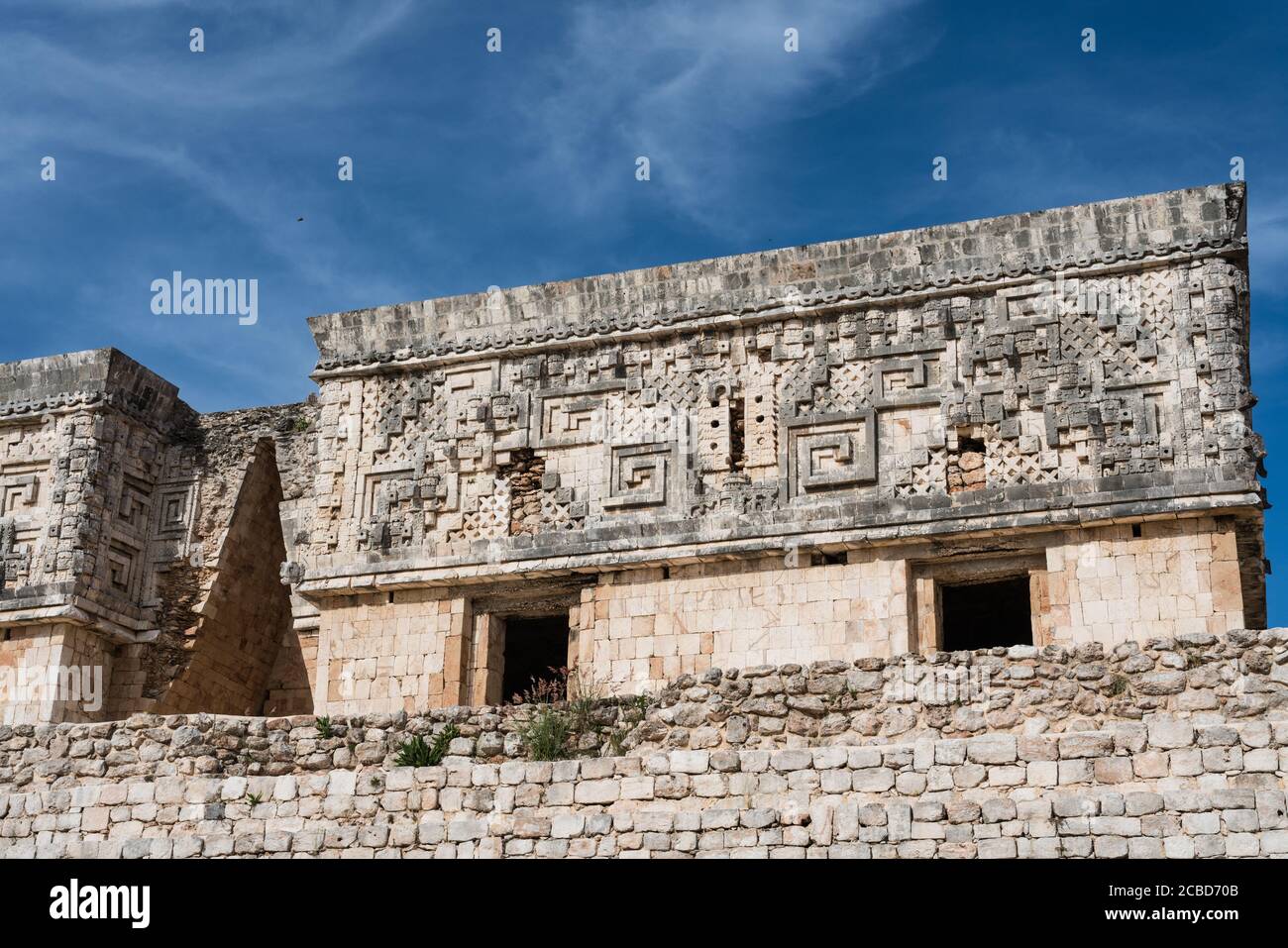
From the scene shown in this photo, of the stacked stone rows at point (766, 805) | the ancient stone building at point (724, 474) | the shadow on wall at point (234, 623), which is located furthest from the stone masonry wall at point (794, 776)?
the shadow on wall at point (234, 623)

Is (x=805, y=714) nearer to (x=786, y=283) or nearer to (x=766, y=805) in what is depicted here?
(x=766, y=805)

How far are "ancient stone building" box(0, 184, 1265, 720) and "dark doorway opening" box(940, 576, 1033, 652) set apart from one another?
0.03 metres

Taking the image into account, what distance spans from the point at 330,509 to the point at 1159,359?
22.7ft

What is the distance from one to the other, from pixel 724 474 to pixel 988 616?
386cm

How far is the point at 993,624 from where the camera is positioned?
56.1ft

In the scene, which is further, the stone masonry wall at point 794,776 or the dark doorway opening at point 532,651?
the dark doorway opening at point 532,651

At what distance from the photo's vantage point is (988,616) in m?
17.0

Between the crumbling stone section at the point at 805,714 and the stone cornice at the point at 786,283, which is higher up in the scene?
the stone cornice at the point at 786,283

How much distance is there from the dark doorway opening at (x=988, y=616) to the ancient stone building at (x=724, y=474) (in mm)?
34

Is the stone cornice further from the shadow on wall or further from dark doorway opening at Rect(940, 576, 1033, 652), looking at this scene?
dark doorway opening at Rect(940, 576, 1033, 652)

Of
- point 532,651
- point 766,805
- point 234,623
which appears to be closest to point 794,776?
point 766,805

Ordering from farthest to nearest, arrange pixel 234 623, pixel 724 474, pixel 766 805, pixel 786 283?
pixel 234 623, pixel 786 283, pixel 724 474, pixel 766 805

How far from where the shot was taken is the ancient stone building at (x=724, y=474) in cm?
1346

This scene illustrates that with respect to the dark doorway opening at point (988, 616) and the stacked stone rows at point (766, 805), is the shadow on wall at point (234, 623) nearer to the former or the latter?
the stacked stone rows at point (766, 805)
